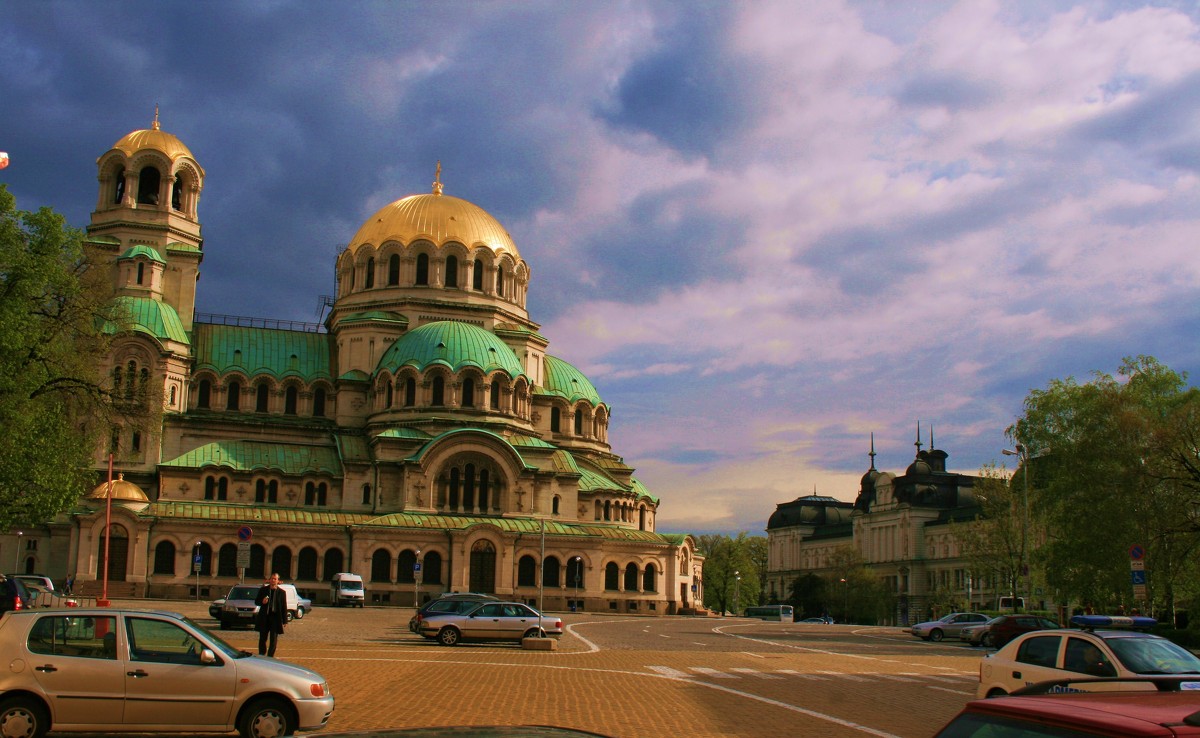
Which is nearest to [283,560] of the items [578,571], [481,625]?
[578,571]

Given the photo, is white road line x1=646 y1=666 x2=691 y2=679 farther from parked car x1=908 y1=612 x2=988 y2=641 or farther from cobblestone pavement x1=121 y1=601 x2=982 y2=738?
parked car x1=908 y1=612 x2=988 y2=641

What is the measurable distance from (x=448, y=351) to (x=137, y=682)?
61168 millimetres

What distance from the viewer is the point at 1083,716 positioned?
5191mm

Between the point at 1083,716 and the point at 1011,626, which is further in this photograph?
the point at 1011,626

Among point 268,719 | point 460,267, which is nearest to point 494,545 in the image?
point 460,267

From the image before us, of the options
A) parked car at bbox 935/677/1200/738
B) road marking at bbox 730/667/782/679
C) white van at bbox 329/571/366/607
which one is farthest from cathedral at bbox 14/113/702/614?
parked car at bbox 935/677/1200/738

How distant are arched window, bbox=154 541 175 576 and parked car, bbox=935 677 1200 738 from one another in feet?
217

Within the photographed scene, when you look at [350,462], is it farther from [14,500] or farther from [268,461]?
[14,500]

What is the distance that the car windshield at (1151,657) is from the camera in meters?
16.2

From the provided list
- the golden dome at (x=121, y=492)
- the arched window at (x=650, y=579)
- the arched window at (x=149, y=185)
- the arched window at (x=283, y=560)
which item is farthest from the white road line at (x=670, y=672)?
the arched window at (x=149, y=185)

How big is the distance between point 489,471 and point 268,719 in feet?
194

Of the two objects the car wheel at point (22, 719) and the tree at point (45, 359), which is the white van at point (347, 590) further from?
the car wheel at point (22, 719)

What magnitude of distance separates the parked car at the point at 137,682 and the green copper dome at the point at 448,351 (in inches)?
2355

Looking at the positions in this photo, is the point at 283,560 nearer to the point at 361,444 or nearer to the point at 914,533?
the point at 361,444
